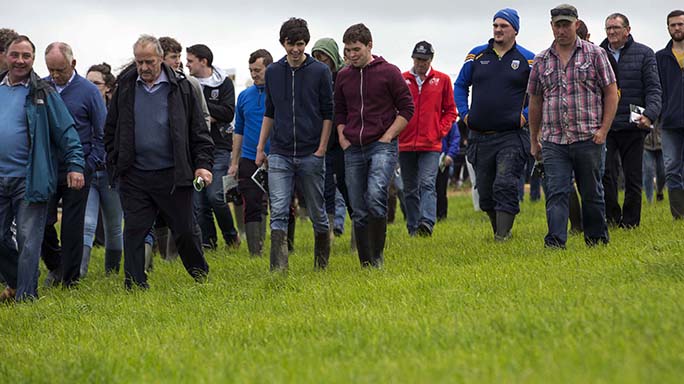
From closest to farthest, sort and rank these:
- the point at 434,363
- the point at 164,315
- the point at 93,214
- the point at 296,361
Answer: the point at 434,363 < the point at 296,361 < the point at 164,315 < the point at 93,214

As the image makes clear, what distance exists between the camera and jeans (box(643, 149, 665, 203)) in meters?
17.9

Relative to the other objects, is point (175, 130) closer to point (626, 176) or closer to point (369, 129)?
point (369, 129)

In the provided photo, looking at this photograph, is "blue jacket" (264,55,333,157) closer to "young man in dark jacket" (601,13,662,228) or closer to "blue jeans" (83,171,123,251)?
"blue jeans" (83,171,123,251)

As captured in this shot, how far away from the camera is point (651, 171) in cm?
1816

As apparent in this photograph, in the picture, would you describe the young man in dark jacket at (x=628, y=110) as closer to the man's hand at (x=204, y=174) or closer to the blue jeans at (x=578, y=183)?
the blue jeans at (x=578, y=183)

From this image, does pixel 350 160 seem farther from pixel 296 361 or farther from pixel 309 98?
pixel 296 361

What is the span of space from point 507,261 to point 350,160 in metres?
1.71

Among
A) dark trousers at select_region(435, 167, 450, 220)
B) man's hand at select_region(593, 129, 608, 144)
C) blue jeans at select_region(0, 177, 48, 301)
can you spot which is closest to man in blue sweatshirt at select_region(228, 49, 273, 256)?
blue jeans at select_region(0, 177, 48, 301)

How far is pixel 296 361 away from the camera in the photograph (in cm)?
600

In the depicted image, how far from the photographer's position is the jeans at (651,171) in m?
17.9

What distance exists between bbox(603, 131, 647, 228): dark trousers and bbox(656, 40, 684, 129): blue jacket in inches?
30.0

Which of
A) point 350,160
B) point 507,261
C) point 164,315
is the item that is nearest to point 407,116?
point 350,160

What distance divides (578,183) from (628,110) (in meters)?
2.10

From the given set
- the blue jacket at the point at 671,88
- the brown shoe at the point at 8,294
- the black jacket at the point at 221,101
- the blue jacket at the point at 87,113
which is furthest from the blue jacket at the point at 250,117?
the blue jacket at the point at 671,88
